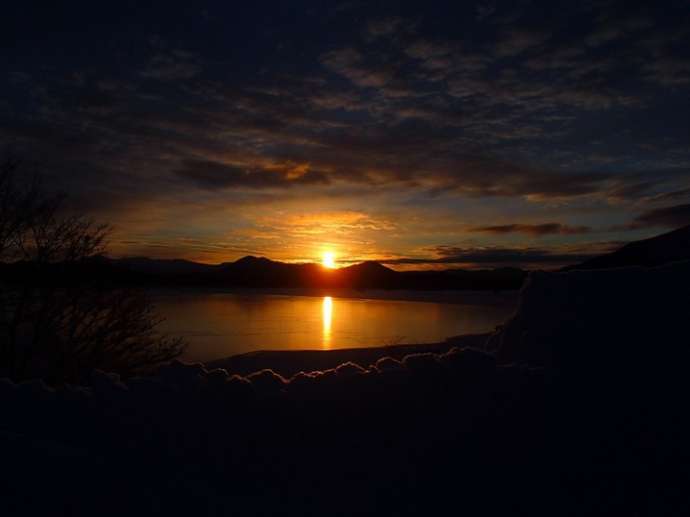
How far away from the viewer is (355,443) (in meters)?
3.07

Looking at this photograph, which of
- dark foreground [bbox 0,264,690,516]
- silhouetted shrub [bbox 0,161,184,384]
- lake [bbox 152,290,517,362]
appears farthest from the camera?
lake [bbox 152,290,517,362]

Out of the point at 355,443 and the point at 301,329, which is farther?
the point at 301,329

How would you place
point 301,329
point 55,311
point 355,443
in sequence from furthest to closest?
point 301,329 < point 55,311 < point 355,443

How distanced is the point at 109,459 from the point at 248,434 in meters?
0.75

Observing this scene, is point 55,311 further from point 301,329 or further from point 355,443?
point 301,329

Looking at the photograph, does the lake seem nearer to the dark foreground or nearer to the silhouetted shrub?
the silhouetted shrub

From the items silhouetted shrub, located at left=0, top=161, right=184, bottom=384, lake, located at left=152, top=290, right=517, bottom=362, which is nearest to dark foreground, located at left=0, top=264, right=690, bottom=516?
silhouetted shrub, located at left=0, top=161, right=184, bottom=384

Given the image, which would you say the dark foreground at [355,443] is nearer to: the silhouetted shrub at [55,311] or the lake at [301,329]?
the silhouetted shrub at [55,311]

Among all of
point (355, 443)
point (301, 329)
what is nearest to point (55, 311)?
point (355, 443)

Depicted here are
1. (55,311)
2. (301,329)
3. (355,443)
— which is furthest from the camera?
(301,329)

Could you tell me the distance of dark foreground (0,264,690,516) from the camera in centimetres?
275

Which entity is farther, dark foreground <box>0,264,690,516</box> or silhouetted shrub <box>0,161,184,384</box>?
silhouetted shrub <box>0,161,184,384</box>

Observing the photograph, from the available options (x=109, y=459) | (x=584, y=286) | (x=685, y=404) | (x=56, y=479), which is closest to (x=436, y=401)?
(x=685, y=404)

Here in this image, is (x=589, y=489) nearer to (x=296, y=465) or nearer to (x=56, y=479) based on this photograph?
(x=296, y=465)
